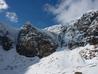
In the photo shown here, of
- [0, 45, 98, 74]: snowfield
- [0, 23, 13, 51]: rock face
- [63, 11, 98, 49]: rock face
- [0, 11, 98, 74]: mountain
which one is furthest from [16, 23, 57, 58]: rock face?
[63, 11, 98, 49]: rock face

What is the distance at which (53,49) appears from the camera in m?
75.4

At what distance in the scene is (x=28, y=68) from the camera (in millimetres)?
65125

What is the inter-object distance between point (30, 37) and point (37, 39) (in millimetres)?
2282

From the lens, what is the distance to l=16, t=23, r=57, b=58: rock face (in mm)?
75238

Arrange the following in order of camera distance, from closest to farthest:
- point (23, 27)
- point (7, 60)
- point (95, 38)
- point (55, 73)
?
1. point (55, 73)
2. point (7, 60)
3. point (95, 38)
4. point (23, 27)

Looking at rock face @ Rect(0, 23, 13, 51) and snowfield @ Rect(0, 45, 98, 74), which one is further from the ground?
rock face @ Rect(0, 23, 13, 51)

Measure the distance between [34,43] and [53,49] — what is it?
20.8ft

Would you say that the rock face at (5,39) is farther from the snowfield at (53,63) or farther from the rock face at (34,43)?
the rock face at (34,43)

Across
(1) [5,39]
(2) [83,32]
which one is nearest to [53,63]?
(2) [83,32]

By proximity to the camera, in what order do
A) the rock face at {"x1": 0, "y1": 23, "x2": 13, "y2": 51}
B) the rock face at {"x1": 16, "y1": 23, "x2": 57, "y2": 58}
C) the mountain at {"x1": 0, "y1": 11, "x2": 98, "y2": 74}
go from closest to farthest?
the mountain at {"x1": 0, "y1": 11, "x2": 98, "y2": 74}, the rock face at {"x1": 16, "y1": 23, "x2": 57, "y2": 58}, the rock face at {"x1": 0, "y1": 23, "x2": 13, "y2": 51}

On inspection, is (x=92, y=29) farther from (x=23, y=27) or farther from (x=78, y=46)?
(x=23, y=27)

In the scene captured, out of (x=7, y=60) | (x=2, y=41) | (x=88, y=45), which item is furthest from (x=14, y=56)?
(x=88, y=45)

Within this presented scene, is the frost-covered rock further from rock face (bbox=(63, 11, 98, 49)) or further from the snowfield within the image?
the snowfield

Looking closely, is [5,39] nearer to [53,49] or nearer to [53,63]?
[53,49]
